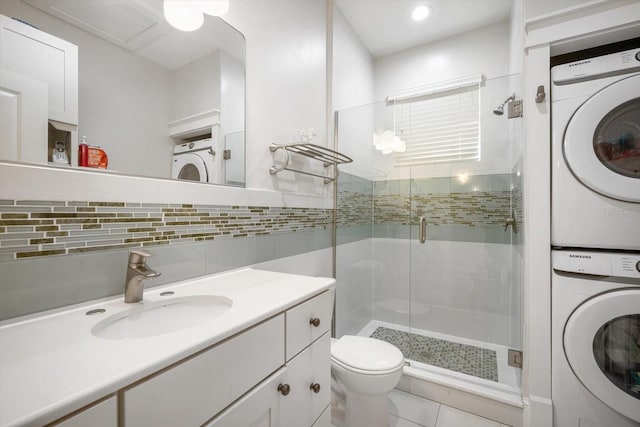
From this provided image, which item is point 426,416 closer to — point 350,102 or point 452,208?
point 452,208

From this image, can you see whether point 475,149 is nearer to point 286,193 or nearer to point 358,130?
point 358,130

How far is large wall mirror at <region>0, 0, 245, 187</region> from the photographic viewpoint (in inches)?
27.6

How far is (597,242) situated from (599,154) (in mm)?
390

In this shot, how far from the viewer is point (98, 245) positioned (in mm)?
811

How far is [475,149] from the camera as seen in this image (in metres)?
2.09

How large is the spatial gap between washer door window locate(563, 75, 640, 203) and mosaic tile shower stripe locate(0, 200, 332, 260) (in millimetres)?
1527

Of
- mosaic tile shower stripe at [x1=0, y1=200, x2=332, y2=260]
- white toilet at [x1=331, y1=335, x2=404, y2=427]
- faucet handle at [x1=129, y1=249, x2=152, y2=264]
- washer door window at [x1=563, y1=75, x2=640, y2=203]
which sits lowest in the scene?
white toilet at [x1=331, y1=335, x2=404, y2=427]

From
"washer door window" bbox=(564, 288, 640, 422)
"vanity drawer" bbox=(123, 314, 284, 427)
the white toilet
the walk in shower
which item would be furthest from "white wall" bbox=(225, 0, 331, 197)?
"washer door window" bbox=(564, 288, 640, 422)

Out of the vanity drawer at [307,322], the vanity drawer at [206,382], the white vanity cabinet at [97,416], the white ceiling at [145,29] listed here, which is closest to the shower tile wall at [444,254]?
the vanity drawer at [307,322]

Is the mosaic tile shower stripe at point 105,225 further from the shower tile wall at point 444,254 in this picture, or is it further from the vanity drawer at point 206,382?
the shower tile wall at point 444,254

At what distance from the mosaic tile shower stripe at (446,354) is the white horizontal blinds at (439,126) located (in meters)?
1.40

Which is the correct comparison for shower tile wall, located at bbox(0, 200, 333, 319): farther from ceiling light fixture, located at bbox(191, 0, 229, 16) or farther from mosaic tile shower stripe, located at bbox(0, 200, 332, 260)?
ceiling light fixture, located at bbox(191, 0, 229, 16)

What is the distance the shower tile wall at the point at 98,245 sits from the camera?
26.1 inches

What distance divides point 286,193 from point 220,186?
1.53 ft
